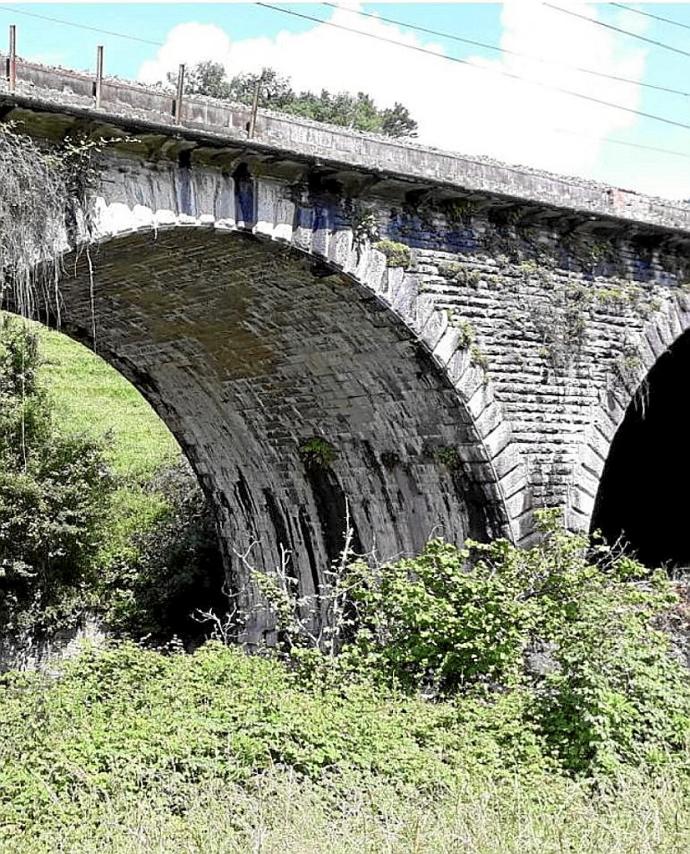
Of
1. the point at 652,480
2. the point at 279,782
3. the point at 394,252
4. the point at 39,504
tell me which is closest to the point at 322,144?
the point at 394,252

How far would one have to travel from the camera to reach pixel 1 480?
1565 cm

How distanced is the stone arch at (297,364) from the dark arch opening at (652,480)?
5.51m

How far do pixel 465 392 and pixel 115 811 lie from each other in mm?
6106

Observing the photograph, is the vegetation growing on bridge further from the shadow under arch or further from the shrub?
the shadow under arch

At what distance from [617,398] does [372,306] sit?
3034 mm

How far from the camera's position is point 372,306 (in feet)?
35.1

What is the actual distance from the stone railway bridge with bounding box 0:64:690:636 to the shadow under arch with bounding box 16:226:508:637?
0.03 m

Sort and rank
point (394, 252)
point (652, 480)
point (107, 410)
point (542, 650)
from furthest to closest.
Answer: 1. point (107, 410)
2. point (652, 480)
3. point (394, 252)
4. point (542, 650)

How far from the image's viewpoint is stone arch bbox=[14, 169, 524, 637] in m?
A: 10.0

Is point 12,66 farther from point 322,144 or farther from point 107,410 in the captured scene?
point 107,410

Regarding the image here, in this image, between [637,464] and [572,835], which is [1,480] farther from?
[572,835]

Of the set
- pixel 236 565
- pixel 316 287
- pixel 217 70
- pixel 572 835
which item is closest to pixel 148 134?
pixel 316 287

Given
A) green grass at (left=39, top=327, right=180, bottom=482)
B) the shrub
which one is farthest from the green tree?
the shrub

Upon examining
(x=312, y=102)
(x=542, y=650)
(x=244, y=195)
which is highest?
(x=312, y=102)
